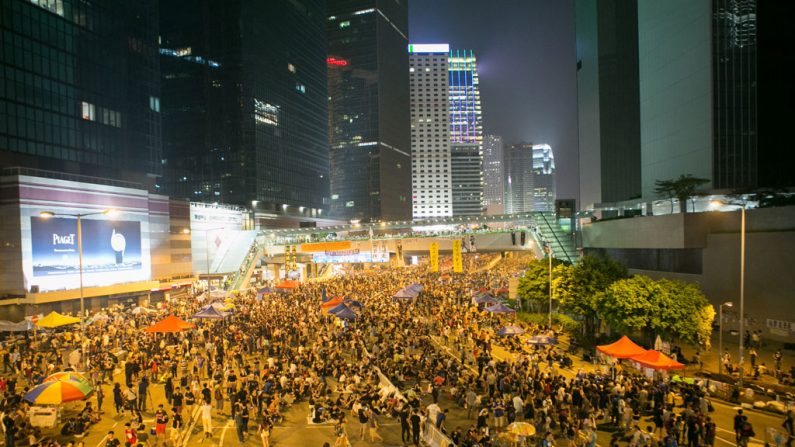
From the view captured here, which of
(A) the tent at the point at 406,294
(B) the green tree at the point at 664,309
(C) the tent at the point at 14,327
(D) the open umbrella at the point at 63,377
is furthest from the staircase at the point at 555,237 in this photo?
(C) the tent at the point at 14,327

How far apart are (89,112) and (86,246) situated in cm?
2217

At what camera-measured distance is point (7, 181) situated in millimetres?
43688

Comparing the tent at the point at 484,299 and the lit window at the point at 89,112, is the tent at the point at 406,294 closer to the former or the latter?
the tent at the point at 484,299

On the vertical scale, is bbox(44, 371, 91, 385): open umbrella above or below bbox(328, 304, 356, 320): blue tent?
above

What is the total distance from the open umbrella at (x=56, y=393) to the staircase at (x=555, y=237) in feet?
137

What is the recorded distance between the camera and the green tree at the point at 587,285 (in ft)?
104

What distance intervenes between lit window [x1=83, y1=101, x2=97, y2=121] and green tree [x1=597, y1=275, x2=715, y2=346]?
6370 centimetres

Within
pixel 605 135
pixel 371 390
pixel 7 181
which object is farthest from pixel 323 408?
pixel 605 135

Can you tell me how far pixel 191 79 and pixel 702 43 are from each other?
106591 mm

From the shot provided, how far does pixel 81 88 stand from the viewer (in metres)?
60.4

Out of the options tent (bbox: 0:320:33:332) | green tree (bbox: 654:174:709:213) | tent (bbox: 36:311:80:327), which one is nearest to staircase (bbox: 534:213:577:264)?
green tree (bbox: 654:174:709:213)

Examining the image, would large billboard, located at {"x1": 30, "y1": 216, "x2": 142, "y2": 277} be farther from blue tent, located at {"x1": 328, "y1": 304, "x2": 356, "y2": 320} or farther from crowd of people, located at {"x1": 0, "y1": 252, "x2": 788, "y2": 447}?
blue tent, located at {"x1": 328, "y1": 304, "x2": 356, "y2": 320}

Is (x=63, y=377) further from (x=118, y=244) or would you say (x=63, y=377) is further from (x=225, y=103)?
(x=225, y=103)

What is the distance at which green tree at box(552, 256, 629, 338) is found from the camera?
3166 cm
